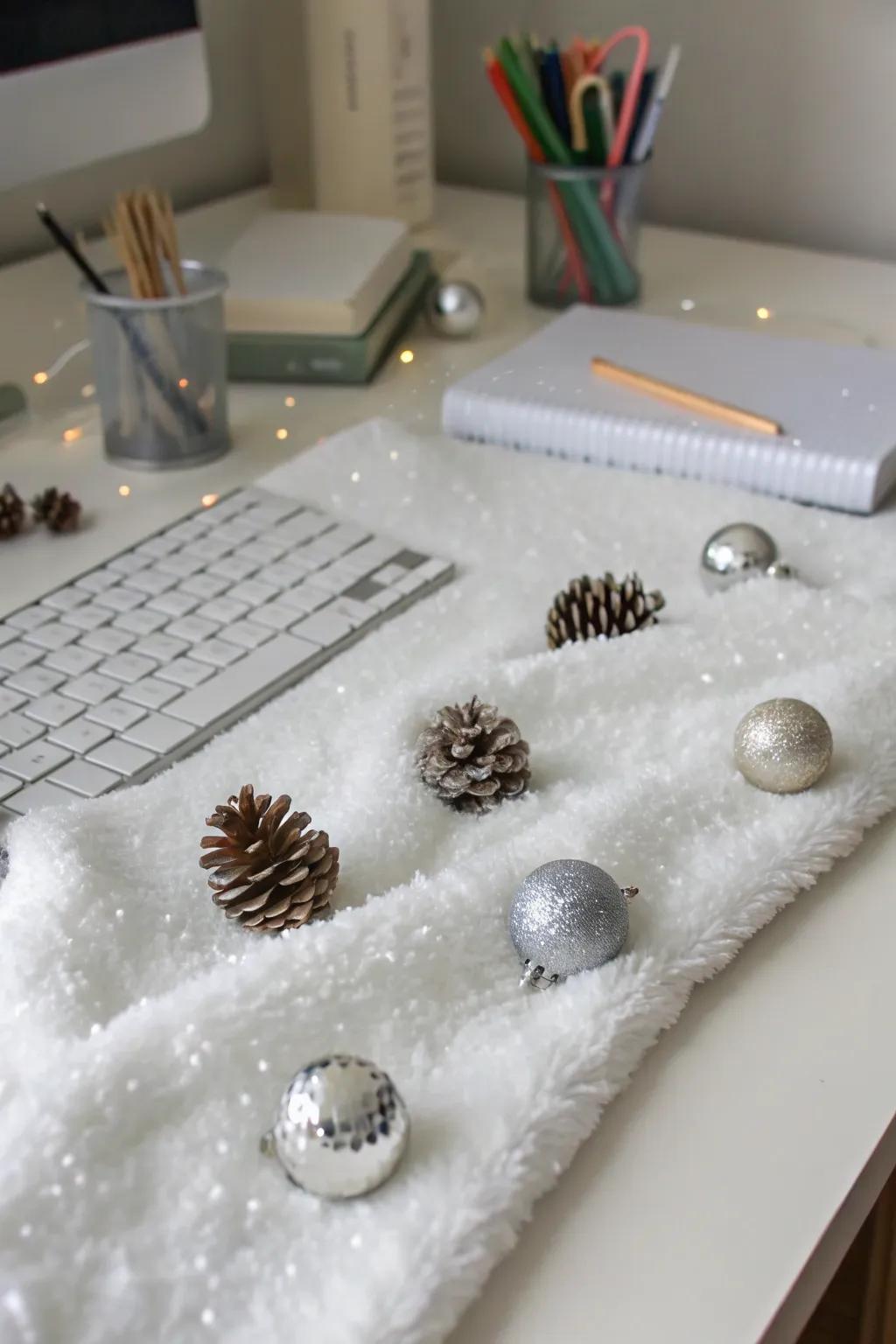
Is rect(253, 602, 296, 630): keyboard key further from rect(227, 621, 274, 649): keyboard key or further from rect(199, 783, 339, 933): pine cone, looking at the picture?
rect(199, 783, 339, 933): pine cone

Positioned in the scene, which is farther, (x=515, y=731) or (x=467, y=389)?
(x=467, y=389)

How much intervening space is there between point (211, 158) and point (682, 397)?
0.58 meters

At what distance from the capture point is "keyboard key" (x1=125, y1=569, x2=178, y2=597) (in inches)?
23.5

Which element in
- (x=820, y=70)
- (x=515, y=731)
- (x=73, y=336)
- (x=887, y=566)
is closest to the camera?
(x=515, y=731)

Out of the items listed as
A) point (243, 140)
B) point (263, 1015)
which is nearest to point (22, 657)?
point (263, 1015)

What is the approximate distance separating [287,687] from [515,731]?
0.10 m

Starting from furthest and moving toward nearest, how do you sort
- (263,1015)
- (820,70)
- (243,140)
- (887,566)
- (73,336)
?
(243,140), (820,70), (73,336), (887,566), (263,1015)

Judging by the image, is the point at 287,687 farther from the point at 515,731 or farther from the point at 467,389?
the point at 467,389

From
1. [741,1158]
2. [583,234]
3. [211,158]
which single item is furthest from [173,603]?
[211,158]

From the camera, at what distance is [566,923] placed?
0.39 m

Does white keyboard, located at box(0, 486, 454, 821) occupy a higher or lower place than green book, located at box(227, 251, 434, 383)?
higher

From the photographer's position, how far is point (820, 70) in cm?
105

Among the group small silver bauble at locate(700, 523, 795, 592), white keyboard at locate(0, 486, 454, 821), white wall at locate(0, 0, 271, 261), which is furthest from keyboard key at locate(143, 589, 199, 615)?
white wall at locate(0, 0, 271, 261)

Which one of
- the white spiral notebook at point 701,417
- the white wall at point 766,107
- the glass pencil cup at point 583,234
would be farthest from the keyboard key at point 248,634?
the white wall at point 766,107
